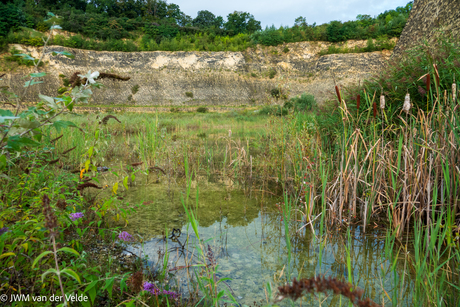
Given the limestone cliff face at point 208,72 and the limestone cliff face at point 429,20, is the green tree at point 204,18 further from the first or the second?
the limestone cliff face at point 429,20

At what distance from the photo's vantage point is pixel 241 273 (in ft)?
6.25

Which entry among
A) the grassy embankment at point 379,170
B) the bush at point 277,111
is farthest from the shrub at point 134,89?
the grassy embankment at point 379,170

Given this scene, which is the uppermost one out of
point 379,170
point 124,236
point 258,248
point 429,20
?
point 429,20

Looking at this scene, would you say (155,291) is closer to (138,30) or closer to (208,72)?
(208,72)

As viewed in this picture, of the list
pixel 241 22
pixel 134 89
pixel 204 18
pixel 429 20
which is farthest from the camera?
pixel 204 18

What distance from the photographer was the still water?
1.70m

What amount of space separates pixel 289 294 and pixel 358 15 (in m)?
77.8

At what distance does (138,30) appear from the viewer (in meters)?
49.5

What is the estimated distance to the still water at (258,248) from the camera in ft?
5.57

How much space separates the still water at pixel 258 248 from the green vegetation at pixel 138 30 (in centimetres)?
4039

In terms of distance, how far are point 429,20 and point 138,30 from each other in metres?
53.6

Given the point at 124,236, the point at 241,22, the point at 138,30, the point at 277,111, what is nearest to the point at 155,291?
the point at 124,236

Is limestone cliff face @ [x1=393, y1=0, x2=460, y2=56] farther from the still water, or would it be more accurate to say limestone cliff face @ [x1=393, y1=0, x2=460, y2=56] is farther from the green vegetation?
the green vegetation

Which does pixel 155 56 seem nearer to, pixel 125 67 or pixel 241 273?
pixel 125 67
